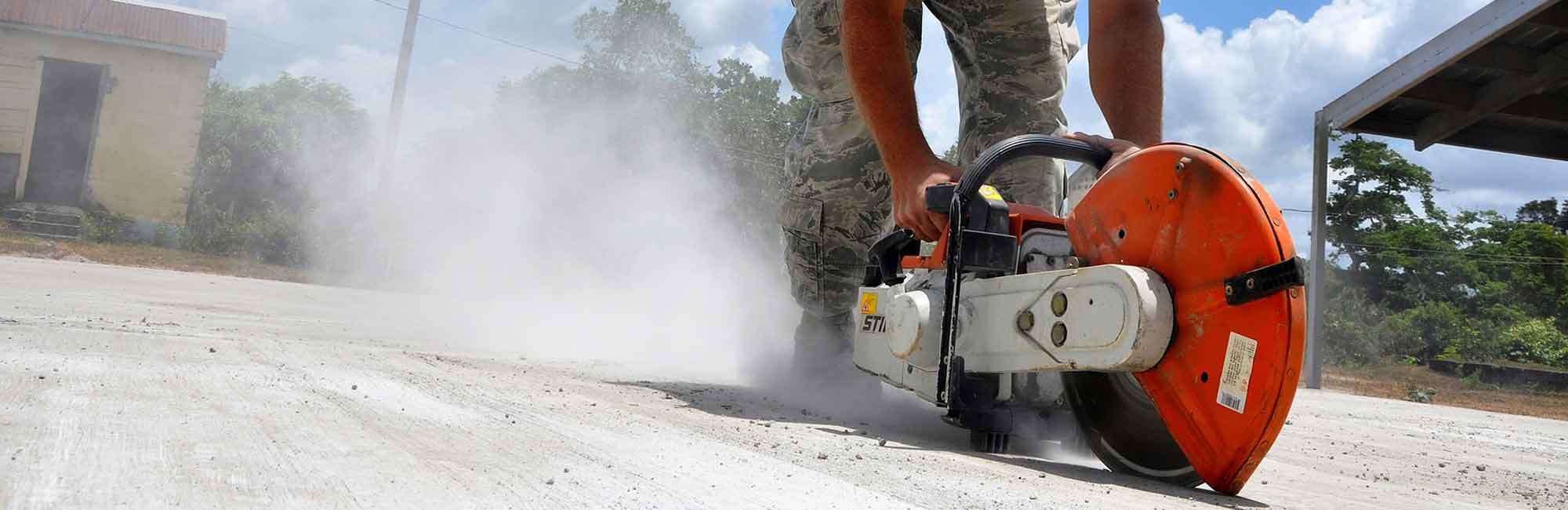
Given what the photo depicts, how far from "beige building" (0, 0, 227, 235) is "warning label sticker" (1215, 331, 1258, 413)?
1854 cm

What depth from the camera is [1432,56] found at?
7.34 metres

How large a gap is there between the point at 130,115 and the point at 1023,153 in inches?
740

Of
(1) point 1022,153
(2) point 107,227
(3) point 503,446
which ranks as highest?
(2) point 107,227

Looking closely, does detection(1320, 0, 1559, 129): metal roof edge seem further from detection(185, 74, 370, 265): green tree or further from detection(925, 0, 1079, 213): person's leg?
detection(185, 74, 370, 265): green tree

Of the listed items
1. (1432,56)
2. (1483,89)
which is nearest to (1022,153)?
(1432,56)

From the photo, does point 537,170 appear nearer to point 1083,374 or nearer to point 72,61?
point 72,61

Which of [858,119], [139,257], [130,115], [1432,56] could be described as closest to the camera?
[858,119]

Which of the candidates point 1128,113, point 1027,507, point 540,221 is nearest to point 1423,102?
point 1128,113

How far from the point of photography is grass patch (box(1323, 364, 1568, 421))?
9664 mm

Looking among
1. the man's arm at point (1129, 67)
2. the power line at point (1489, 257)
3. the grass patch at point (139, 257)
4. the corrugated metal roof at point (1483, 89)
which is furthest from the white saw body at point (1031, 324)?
the power line at point (1489, 257)

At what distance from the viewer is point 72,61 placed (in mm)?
16484

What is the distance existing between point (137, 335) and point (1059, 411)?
7.82ft

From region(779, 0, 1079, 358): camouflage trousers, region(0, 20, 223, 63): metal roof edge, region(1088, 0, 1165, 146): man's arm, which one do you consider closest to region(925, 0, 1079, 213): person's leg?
region(779, 0, 1079, 358): camouflage trousers

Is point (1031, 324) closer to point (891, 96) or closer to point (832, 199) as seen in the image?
point (891, 96)
